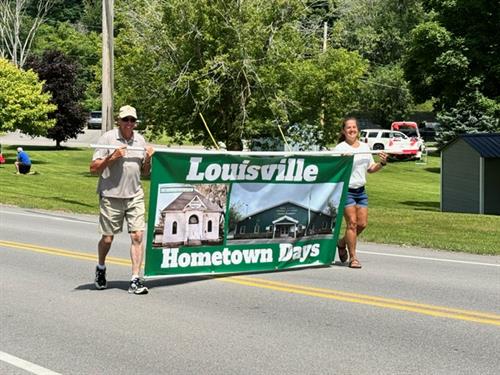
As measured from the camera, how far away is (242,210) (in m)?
9.75

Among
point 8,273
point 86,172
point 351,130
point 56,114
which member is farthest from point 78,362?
point 56,114

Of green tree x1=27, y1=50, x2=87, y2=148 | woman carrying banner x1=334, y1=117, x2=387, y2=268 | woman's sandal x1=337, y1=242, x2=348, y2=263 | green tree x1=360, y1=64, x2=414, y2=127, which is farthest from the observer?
green tree x1=360, y1=64, x2=414, y2=127

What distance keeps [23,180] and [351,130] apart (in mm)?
23151

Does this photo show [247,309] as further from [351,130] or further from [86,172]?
[86,172]

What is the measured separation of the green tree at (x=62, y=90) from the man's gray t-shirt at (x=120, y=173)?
42498mm

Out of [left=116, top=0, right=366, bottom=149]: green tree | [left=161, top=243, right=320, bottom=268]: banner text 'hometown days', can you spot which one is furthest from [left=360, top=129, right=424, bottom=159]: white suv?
[left=161, top=243, right=320, bottom=268]: banner text 'hometown days'

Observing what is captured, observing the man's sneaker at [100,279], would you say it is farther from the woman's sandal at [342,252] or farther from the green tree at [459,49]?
the green tree at [459,49]

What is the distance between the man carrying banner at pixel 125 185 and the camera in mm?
8609

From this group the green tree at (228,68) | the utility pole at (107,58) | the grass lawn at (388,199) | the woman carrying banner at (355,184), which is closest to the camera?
the woman carrying banner at (355,184)

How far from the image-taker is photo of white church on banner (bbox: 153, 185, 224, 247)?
904 cm

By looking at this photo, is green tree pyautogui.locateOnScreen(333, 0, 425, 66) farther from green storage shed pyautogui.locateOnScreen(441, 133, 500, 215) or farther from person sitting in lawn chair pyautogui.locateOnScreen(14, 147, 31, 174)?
green storage shed pyautogui.locateOnScreen(441, 133, 500, 215)

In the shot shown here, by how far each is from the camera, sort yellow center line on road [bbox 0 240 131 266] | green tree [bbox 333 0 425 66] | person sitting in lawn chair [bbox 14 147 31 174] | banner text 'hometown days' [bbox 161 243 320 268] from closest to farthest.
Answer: banner text 'hometown days' [bbox 161 243 320 268] < yellow center line on road [bbox 0 240 131 266] < person sitting in lawn chair [bbox 14 147 31 174] < green tree [bbox 333 0 425 66]

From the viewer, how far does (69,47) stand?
8650 centimetres

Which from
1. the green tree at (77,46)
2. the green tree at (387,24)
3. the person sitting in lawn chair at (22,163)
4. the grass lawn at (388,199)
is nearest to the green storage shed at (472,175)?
the grass lawn at (388,199)
